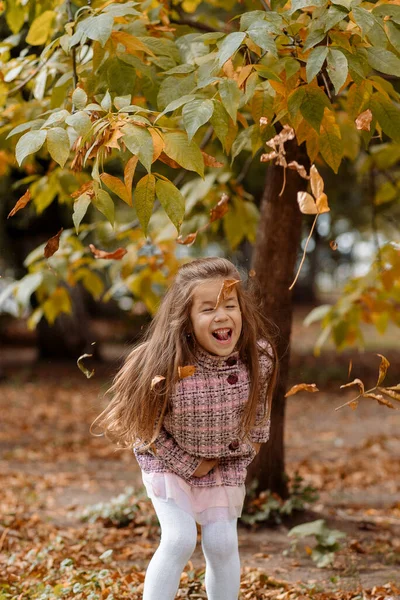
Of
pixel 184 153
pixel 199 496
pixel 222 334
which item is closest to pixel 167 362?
pixel 222 334

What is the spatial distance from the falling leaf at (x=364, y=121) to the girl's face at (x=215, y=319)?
0.69m

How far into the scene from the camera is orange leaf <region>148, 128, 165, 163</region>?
86.4 inches

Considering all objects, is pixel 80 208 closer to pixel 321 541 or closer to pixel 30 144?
pixel 30 144

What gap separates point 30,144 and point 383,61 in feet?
3.63

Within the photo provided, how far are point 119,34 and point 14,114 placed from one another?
4.71 feet

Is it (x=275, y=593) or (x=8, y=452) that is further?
(x=8, y=452)

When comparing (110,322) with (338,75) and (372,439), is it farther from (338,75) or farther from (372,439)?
(338,75)

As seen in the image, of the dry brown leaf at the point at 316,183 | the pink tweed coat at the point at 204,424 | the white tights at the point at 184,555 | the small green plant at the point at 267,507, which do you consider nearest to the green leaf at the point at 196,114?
the dry brown leaf at the point at 316,183

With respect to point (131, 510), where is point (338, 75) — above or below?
above

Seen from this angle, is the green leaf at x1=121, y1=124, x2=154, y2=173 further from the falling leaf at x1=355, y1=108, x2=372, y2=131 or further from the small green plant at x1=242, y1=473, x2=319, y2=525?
the small green plant at x1=242, y1=473, x2=319, y2=525

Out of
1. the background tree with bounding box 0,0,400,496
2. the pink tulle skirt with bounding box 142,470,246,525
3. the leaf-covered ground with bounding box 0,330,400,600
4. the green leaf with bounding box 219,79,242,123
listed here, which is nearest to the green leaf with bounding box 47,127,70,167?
the background tree with bounding box 0,0,400,496

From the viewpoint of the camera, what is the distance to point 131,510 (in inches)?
174

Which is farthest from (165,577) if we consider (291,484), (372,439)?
(372,439)

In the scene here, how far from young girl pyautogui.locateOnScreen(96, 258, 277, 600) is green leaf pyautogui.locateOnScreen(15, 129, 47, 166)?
0.73 metres
